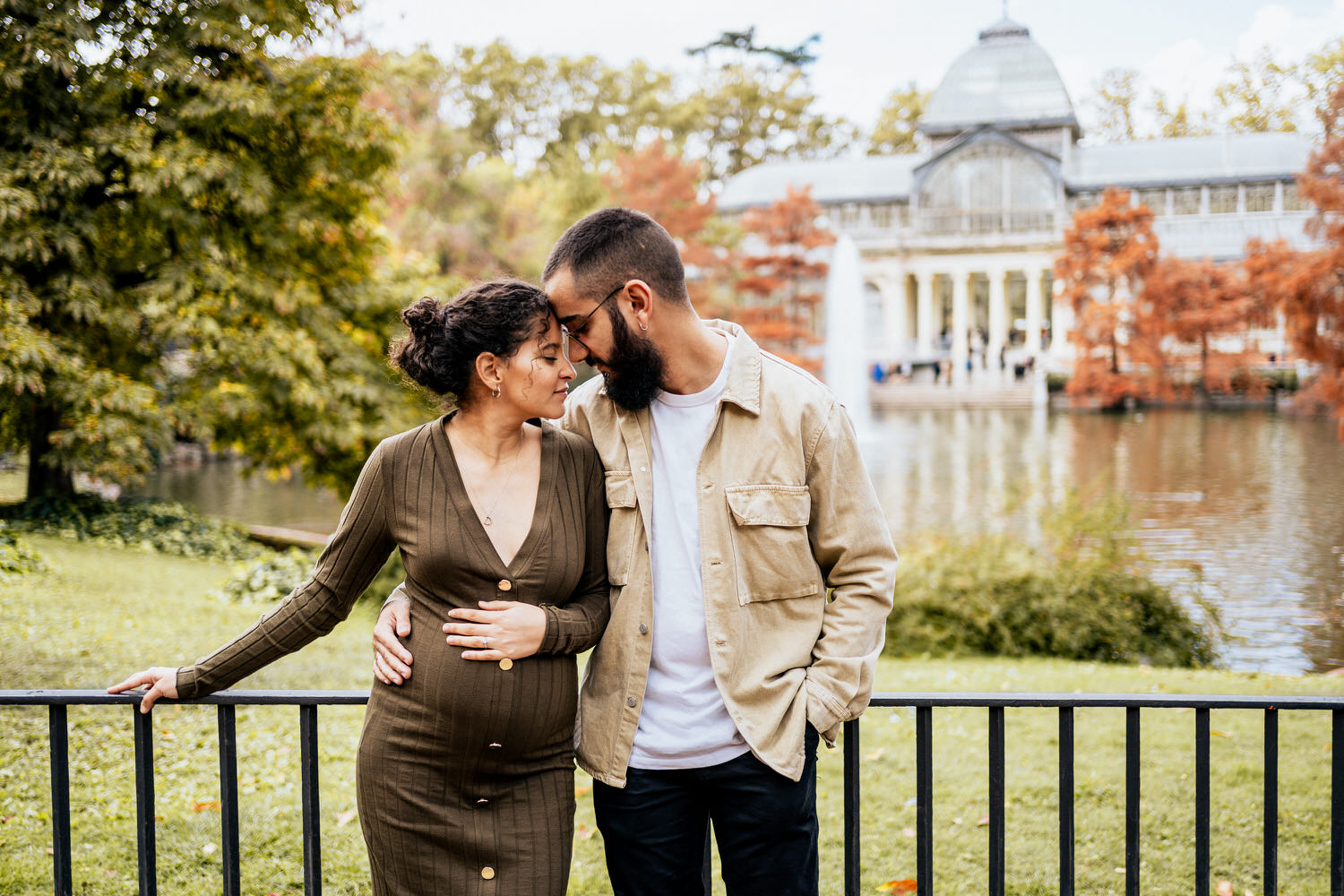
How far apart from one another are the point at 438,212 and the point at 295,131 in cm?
1900

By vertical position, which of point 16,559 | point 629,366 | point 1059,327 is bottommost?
point 16,559

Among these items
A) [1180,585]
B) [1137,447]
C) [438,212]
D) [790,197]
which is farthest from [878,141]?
[1180,585]

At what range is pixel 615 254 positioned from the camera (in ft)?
7.41

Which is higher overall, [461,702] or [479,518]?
[479,518]

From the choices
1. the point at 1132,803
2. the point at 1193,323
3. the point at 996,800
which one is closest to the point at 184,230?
the point at 996,800

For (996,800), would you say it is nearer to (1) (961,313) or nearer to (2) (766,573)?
(2) (766,573)

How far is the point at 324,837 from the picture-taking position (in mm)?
4559

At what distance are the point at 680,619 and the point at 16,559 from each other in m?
8.79

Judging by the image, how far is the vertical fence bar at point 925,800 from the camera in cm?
241

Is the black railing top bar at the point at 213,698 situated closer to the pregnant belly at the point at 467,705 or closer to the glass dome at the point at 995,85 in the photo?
the pregnant belly at the point at 467,705

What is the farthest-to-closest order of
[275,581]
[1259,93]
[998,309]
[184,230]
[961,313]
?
[961,313], [998,309], [1259,93], [184,230], [275,581]

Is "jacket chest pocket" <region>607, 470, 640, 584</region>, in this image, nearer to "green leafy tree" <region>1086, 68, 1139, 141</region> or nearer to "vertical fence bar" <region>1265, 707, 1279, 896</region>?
"vertical fence bar" <region>1265, 707, 1279, 896</region>

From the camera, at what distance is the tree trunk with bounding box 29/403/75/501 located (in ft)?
39.4

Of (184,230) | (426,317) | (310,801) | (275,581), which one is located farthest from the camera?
(184,230)
